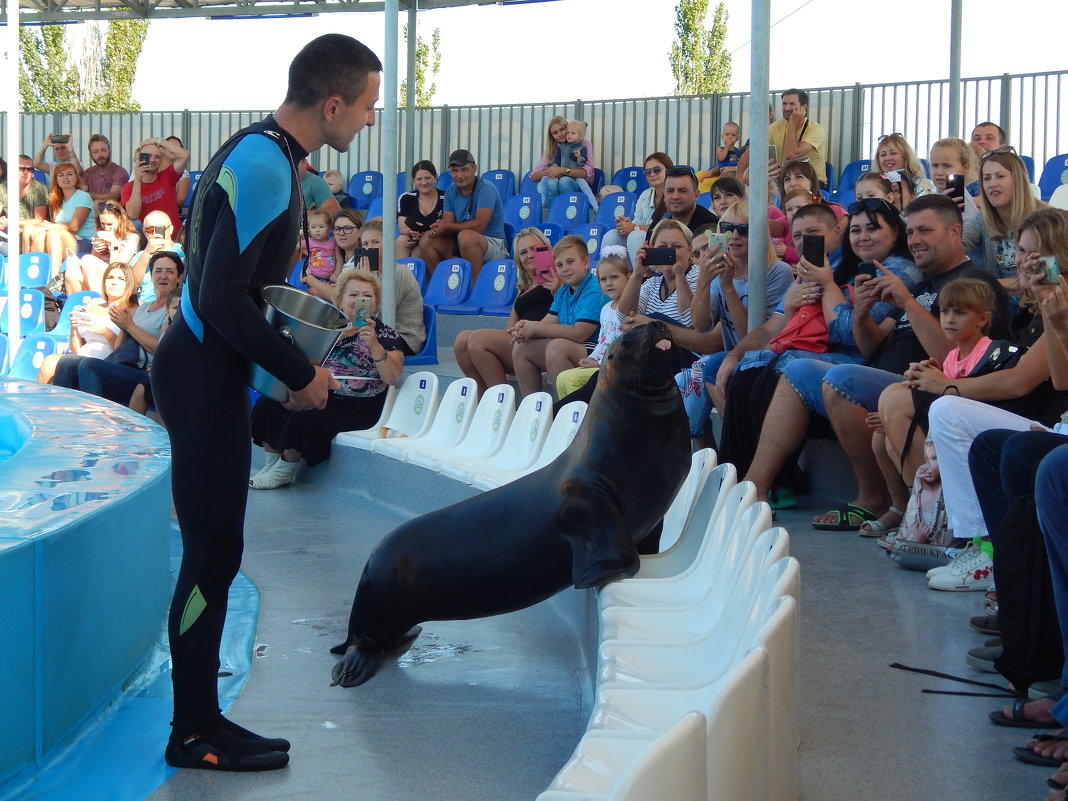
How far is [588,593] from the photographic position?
354 cm

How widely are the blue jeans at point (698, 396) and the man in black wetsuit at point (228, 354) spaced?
9.95ft

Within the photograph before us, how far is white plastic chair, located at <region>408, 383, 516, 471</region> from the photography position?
227 inches

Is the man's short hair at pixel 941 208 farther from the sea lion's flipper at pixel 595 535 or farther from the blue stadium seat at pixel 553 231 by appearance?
the blue stadium seat at pixel 553 231

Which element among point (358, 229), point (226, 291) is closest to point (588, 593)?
point (226, 291)

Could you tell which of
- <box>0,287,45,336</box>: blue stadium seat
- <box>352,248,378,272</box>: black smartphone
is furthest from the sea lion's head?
<box>0,287,45,336</box>: blue stadium seat

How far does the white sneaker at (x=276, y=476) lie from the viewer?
683cm

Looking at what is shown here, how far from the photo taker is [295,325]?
8.55ft

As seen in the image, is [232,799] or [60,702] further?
[60,702]

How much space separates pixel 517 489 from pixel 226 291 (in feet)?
3.82

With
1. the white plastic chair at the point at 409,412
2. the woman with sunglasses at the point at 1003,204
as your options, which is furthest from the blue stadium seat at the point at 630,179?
the woman with sunglasses at the point at 1003,204

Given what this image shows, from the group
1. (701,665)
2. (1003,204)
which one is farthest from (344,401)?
(701,665)

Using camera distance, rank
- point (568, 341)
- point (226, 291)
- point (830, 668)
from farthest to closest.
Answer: point (568, 341), point (830, 668), point (226, 291)

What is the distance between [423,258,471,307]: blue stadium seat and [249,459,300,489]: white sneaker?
285 centimetres

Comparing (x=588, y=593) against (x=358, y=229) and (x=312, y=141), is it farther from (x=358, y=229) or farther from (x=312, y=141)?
(x=358, y=229)
